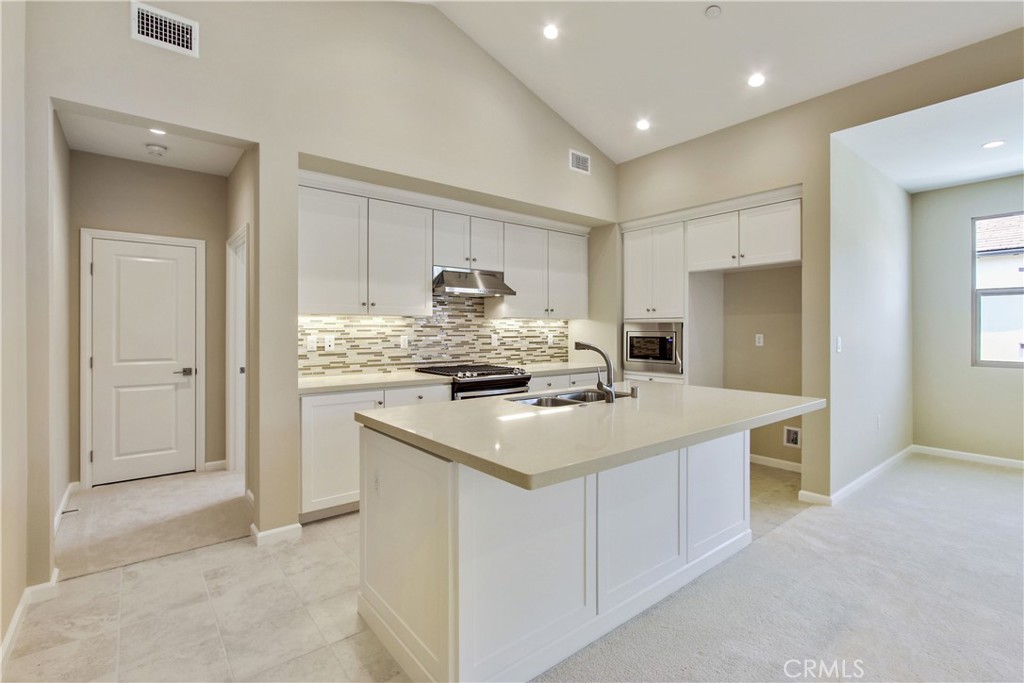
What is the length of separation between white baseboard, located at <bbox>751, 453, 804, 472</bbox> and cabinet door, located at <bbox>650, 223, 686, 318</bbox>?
1612mm

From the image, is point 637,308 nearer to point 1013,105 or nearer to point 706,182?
point 706,182

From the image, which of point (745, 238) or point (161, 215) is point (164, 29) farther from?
point (745, 238)

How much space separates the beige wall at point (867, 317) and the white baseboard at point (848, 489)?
51mm

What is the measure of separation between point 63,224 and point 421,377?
2.68 metres

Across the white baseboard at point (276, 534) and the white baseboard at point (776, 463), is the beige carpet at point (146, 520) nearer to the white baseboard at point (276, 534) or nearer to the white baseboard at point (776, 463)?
the white baseboard at point (276, 534)

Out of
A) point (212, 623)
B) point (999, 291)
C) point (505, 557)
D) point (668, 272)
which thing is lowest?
point (212, 623)

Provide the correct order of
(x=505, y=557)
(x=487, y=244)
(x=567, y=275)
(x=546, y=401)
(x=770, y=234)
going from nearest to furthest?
(x=505, y=557) → (x=546, y=401) → (x=770, y=234) → (x=487, y=244) → (x=567, y=275)

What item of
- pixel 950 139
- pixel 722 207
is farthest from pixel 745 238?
pixel 950 139

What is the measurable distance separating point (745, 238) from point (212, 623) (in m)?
4.34

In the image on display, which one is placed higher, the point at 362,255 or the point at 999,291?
the point at 362,255

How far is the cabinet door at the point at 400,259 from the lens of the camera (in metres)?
3.79

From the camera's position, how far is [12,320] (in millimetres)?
2012

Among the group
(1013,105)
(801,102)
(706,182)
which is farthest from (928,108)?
(706,182)

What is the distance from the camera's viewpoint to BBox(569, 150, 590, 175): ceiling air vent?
4.57m
